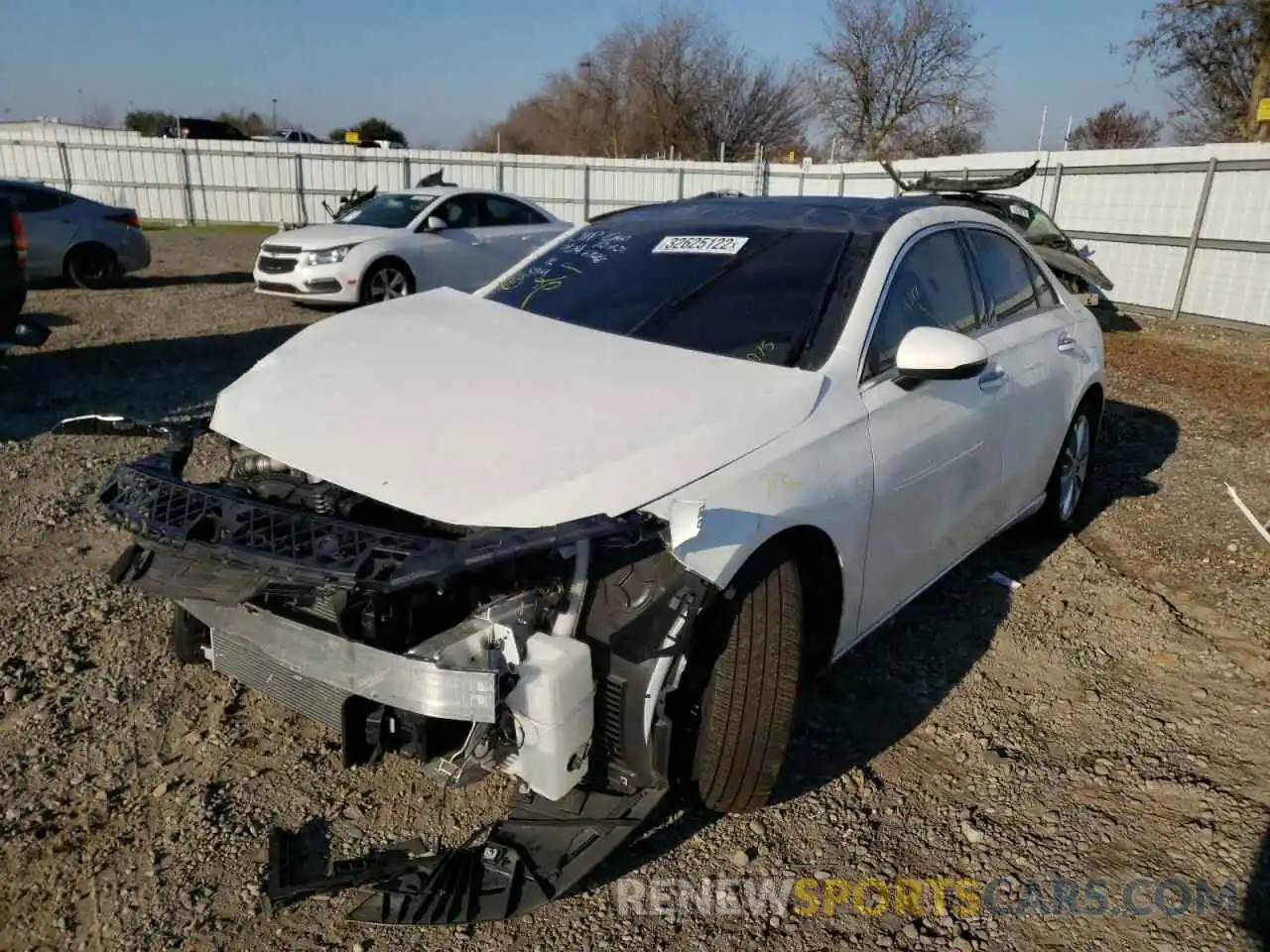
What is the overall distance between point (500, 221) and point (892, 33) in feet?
95.0

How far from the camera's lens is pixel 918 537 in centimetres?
313

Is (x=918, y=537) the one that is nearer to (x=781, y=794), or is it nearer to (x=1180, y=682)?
(x=781, y=794)

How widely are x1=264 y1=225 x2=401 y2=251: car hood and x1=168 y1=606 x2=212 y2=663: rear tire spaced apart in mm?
8360

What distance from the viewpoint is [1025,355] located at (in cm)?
392

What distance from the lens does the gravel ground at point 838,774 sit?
7.54 ft

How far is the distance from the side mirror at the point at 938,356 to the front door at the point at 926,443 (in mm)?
99

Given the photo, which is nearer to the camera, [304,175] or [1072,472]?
[1072,472]

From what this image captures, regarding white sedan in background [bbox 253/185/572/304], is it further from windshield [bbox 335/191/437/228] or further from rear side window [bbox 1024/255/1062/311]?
rear side window [bbox 1024/255/1062/311]

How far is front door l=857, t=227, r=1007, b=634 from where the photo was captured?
288 centimetres

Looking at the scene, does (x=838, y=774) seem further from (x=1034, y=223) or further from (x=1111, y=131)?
(x=1111, y=131)

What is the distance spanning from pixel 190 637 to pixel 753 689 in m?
1.70

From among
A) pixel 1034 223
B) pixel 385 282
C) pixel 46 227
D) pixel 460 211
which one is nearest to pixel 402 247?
pixel 385 282

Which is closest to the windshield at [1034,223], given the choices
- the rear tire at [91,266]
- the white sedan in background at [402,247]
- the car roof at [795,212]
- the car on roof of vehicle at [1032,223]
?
the car on roof of vehicle at [1032,223]

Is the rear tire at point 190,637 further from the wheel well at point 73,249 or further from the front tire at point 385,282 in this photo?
the wheel well at point 73,249
